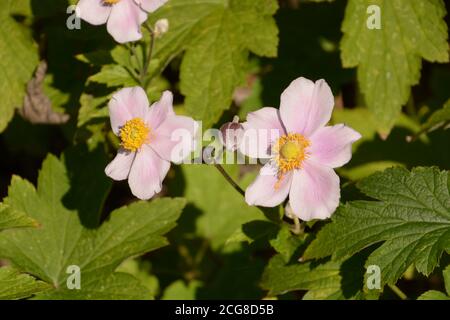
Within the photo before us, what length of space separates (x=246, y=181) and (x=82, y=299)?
126cm

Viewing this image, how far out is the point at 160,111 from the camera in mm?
2650

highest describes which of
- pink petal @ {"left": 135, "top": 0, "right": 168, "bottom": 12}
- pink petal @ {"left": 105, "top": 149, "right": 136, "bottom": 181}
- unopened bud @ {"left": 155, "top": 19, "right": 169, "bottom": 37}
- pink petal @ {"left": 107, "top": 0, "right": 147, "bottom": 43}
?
pink petal @ {"left": 135, "top": 0, "right": 168, "bottom": 12}

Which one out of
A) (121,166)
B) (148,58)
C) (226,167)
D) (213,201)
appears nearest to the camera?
(121,166)

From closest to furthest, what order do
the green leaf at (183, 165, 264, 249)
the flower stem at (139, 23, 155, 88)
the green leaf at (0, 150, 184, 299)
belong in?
the flower stem at (139, 23, 155, 88) → the green leaf at (0, 150, 184, 299) → the green leaf at (183, 165, 264, 249)

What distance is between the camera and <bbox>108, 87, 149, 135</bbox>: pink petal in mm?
2689

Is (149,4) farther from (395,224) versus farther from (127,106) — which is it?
(395,224)

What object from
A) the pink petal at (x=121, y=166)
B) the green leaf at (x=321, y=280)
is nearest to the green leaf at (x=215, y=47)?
the pink petal at (x=121, y=166)

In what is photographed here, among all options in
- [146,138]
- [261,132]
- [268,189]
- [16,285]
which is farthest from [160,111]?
[16,285]

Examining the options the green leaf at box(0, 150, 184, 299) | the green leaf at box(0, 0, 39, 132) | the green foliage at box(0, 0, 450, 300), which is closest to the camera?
the green foliage at box(0, 0, 450, 300)

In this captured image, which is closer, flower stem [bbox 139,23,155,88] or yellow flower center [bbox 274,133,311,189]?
yellow flower center [bbox 274,133,311,189]

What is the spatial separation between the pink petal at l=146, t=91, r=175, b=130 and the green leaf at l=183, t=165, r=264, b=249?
1344 millimetres

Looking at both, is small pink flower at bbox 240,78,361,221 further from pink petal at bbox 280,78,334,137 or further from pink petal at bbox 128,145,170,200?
pink petal at bbox 128,145,170,200

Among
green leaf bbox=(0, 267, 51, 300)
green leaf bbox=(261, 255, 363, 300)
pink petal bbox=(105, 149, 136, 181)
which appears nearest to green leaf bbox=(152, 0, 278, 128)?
pink petal bbox=(105, 149, 136, 181)

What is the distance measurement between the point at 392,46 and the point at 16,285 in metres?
1.87
